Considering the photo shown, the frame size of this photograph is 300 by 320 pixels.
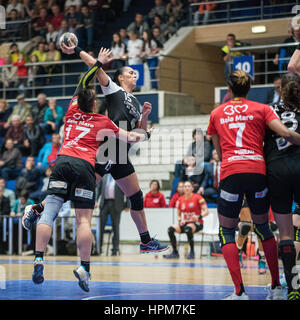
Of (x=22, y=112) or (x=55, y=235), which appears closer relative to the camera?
(x=55, y=235)

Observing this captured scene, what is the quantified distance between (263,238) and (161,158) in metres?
11.7

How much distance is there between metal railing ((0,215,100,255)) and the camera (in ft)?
52.7

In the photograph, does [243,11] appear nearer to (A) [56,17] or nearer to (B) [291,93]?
(A) [56,17]

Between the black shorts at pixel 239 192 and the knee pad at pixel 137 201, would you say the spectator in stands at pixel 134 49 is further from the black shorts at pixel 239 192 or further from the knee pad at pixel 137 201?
the black shorts at pixel 239 192

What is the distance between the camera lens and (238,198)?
6.88 m

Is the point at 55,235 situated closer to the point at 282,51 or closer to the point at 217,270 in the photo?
the point at 217,270

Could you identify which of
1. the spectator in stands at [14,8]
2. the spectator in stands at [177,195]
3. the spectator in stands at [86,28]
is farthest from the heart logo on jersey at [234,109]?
the spectator in stands at [14,8]

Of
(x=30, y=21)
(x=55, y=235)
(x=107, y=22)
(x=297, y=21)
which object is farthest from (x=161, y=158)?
(x=297, y=21)

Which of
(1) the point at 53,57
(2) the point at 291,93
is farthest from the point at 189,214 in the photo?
(1) the point at 53,57

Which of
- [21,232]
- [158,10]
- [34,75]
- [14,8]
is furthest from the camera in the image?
[14,8]

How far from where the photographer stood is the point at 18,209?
57.0 feet

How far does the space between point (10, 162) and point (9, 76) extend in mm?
4296

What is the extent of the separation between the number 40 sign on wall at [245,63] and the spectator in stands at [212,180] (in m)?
2.49

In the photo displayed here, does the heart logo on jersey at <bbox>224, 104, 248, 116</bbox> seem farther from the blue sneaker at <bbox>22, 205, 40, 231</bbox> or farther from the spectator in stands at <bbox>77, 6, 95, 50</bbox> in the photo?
the spectator in stands at <bbox>77, 6, 95, 50</bbox>
